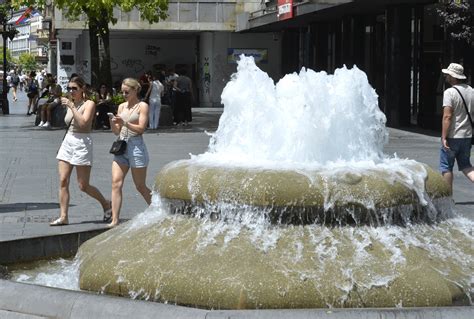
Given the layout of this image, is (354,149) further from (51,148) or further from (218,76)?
(218,76)

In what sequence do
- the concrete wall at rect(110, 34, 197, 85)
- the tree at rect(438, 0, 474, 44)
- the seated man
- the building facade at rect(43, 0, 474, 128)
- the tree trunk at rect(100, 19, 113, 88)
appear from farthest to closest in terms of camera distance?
the concrete wall at rect(110, 34, 197, 85), the tree trunk at rect(100, 19, 113, 88), the seated man, the building facade at rect(43, 0, 474, 128), the tree at rect(438, 0, 474, 44)

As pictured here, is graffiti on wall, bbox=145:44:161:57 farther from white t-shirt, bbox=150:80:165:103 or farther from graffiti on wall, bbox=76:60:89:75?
white t-shirt, bbox=150:80:165:103

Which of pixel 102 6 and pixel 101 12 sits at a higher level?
pixel 102 6

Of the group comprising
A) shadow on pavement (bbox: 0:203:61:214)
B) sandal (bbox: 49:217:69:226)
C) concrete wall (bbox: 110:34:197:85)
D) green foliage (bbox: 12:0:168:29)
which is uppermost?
green foliage (bbox: 12:0:168:29)

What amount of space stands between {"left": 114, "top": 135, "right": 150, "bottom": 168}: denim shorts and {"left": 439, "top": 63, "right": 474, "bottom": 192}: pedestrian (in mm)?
3818

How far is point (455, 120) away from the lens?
1268cm

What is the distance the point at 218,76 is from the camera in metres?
47.6

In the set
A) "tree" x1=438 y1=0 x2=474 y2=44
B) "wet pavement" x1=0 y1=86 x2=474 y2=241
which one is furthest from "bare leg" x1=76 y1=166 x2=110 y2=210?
"tree" x1=438 y1=0 x2=474 y2=44

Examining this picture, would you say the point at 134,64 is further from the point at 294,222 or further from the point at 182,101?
the point at 294,222

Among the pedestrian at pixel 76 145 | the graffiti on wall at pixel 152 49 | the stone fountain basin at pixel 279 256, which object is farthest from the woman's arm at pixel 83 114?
the graffiti on wall at pixel 152 49

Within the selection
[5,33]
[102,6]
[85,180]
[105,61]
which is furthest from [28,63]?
[85,180]

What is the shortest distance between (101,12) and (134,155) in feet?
62.5

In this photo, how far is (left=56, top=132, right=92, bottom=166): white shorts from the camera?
36.9ft

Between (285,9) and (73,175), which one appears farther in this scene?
(285,9)
